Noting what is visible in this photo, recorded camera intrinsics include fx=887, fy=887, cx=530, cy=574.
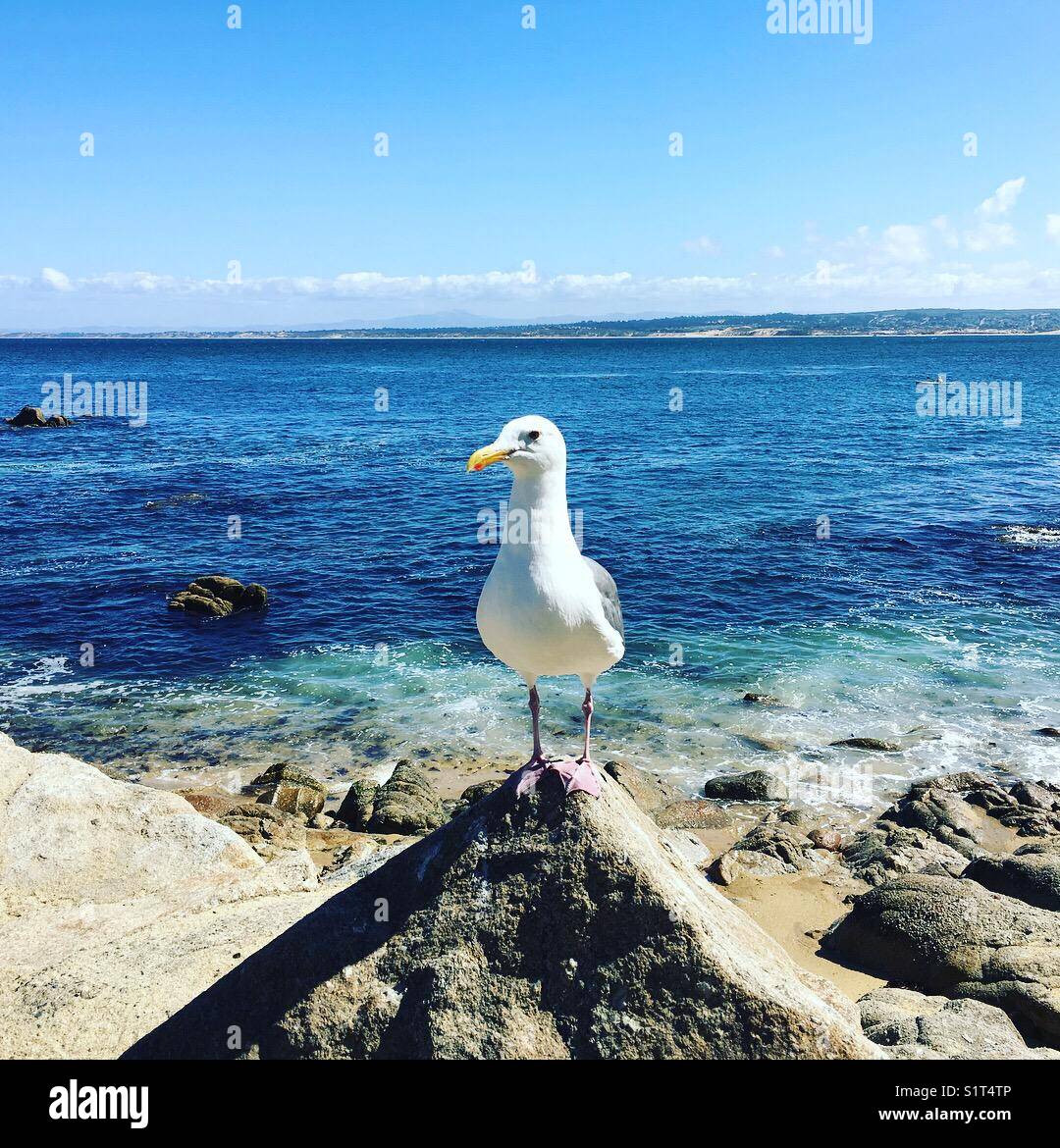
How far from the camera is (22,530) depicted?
119 ft

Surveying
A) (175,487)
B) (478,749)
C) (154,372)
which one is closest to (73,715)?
(478,749)

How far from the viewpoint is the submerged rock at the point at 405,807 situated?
14.8 m

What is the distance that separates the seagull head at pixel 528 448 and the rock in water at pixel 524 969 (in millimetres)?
2090

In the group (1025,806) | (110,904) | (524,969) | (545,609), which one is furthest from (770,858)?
(545,609)

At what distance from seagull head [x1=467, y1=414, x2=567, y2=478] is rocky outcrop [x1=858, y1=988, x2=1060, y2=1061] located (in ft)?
16.5

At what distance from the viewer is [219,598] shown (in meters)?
26.8

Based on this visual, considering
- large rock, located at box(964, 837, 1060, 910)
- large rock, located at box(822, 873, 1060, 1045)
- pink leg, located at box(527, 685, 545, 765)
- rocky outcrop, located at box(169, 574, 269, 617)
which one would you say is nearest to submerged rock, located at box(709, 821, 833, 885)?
large rock, located at box(964, 837, 1060, 910)

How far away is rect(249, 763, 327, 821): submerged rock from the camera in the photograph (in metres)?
15.6

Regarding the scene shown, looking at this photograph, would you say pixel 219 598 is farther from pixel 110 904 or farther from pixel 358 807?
pixel 110 904

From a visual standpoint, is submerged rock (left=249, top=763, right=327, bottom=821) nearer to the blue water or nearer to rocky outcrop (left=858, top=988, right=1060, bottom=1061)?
the blue water

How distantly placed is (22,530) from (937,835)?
35.4 m

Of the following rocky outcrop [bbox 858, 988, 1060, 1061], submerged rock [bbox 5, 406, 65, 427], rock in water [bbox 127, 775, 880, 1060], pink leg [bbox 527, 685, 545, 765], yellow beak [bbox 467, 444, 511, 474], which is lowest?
rocky outcrop [bbox 858, 988, 1060, 1061]

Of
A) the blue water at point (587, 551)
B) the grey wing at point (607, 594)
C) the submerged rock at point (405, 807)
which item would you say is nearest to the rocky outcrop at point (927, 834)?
the blue water at point (587, 551)

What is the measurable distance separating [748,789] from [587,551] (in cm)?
1570
